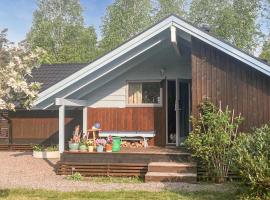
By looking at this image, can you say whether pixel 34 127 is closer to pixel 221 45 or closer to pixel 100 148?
pixel 100 148

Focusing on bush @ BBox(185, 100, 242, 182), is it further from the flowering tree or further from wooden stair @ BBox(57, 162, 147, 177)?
the flowering tree

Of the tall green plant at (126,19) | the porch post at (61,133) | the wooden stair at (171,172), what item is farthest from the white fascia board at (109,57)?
the tall green plant at (126,19)

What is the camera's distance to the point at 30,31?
4584 cm

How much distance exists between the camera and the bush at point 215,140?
35.9 ft

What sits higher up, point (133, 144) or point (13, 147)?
point (133, 144)

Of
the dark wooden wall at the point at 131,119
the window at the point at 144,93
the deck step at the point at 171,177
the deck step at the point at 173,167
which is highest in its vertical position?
the window at the point at 144,93

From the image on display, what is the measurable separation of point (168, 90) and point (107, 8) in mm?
32768

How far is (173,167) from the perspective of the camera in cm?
1122

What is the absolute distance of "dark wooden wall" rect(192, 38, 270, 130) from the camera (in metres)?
11.8

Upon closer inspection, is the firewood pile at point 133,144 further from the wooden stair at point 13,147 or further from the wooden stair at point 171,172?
the wooden stair at point 13,147

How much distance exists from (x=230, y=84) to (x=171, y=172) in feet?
9.28

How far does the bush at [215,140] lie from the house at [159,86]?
1.54 ft

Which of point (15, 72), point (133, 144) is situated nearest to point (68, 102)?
point (133, 144)

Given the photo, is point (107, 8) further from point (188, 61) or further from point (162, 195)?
point (162, 195)
